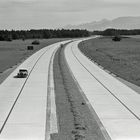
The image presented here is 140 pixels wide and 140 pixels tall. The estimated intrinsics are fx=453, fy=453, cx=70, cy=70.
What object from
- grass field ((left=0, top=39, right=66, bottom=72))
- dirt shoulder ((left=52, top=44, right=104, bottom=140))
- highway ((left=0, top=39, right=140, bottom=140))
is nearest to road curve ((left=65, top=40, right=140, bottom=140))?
highway ((left=0, top=39, right=140, bottom=140))

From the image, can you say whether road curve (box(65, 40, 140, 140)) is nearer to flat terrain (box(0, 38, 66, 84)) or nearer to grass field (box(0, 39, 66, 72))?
flat terrain (box(0, 38, 66, 84))

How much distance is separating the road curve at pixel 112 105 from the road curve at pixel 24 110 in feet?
9.41

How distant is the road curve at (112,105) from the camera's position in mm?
20828

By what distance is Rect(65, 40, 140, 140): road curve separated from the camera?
20.8 meters

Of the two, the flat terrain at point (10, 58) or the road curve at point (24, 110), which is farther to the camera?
the flat terrain at point (10, 58)

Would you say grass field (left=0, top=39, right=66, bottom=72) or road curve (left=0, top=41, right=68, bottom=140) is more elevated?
road curve (left=0, top=41, right=68, bottom=140)

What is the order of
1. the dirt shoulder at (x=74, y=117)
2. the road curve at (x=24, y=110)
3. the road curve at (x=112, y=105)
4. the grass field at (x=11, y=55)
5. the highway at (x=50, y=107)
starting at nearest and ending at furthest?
the dirt shoulder at (x=74, y=117) < the road curve at (x=24, y=110) < the highway at (x=50, y=107) < the road curve at (x=112, y=105) < the grass field at (x=11, y=55)

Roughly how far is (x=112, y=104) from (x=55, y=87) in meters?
10.1

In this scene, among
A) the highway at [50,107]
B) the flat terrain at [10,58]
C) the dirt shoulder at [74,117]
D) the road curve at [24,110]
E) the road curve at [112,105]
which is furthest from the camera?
the flat terrain at [10,58]

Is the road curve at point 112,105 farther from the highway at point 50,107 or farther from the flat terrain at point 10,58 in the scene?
the flat terrain at point 10,58

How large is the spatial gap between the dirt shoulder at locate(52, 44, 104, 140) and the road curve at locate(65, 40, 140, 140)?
1.35ft

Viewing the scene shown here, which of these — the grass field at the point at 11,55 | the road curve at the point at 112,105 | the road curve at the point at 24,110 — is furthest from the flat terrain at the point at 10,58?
the road curve at the point at 112,105

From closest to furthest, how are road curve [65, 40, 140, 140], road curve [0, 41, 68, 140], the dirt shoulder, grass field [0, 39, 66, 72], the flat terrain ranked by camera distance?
the dirt shoulder → road curve [0, 41, 68, 140] → road curve [65, 40, 140, 140] → the flat terrain → grass field [0, 39, 66, 72]

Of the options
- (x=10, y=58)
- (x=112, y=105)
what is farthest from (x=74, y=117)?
(x=10, y=58)
